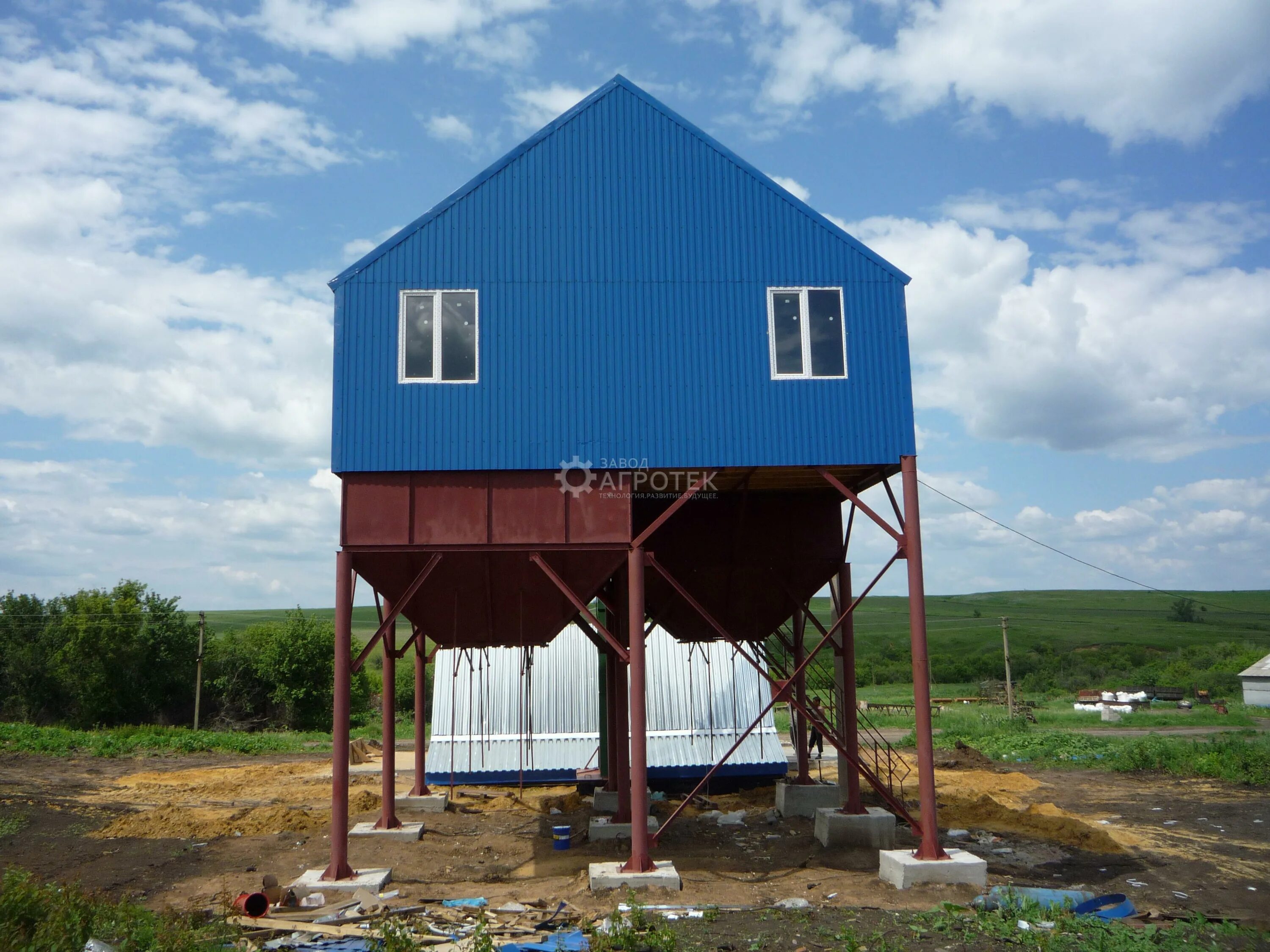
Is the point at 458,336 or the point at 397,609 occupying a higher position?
the point at 458,336

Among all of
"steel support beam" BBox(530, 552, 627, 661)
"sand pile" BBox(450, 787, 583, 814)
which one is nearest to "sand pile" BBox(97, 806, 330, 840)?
"sand pile" BBox(450, 787, 583, 814)

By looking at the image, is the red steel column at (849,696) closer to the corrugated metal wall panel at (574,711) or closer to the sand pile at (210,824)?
the corrugated metal wall panel at (574,711)

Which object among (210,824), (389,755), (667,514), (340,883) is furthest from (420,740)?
(667,514)

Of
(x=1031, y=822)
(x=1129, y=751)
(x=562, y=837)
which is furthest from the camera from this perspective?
(x=1129, y=751)

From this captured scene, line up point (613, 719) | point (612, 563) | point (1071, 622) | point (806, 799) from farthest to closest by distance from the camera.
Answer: point (1071, 622) → point (613, 719) → point (806, 799) → point (612, 563)

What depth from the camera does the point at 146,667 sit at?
5069cm

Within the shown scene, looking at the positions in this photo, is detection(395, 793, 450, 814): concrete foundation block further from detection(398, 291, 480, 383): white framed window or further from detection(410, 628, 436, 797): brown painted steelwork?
detection(398, 291, 480, 383): white framed window

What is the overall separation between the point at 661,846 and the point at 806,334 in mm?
10674

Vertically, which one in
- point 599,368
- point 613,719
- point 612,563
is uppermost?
point 599,368

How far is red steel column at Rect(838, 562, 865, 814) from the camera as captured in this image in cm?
1844

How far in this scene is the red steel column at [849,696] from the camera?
18.4m

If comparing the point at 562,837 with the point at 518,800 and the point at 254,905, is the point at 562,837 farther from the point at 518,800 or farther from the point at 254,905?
the point at 518,800

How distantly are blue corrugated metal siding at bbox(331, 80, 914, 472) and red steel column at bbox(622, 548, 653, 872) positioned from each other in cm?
228

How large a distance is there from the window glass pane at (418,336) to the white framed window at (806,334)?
564 cm
